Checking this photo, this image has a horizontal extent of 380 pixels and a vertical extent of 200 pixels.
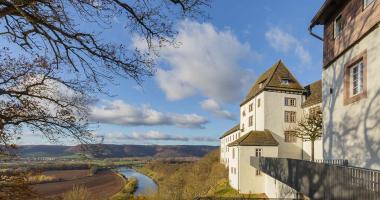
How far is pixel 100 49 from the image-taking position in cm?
711

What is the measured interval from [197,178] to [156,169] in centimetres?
6073

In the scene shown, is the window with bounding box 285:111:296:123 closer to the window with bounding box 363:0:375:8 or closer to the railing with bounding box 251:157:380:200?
the railing with bounding box 251:157:380:200

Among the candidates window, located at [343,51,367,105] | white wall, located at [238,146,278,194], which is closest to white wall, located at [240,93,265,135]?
white wall, located at [238,146,278,194]

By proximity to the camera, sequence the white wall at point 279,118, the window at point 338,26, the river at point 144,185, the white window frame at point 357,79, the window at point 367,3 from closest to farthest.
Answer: the window at point 367,3 < the white window frame at point 357,79 < the window at point 338,26 < the white wall at point 279,118 < the river at point 144,185

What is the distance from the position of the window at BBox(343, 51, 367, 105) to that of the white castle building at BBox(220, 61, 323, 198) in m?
20.2

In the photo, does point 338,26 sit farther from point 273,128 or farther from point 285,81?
point 285,81

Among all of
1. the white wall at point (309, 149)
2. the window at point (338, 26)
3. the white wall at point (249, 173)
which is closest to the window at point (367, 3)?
the window at point (338, 26)

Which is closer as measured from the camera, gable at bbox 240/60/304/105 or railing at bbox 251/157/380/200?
railing at bbox 251/157/380/200

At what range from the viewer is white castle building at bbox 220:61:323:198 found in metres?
32.8

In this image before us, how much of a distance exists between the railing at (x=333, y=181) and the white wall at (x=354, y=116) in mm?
1439

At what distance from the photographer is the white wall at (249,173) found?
32.8m

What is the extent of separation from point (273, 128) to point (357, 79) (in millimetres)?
23974

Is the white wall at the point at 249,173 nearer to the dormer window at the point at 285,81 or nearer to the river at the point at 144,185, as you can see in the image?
the dormer window at the point at 285,81

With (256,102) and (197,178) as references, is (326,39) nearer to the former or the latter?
(256,102)
